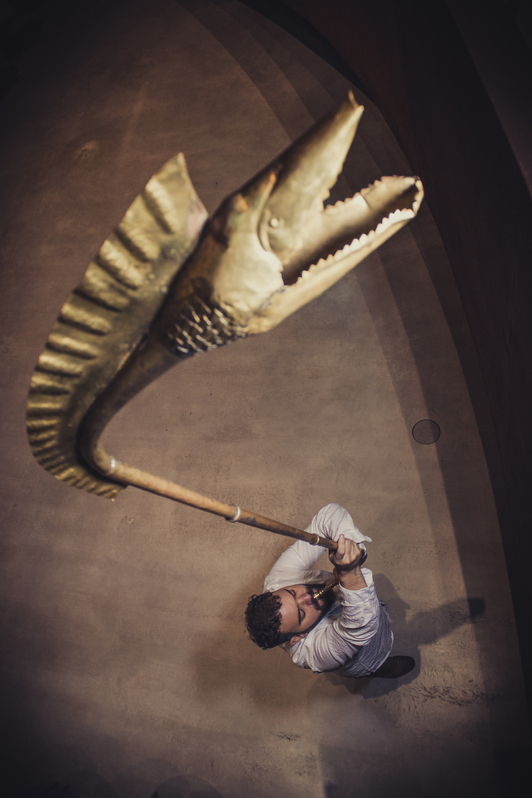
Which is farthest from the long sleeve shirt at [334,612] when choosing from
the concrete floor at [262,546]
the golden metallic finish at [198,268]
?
the golden metallic finish at [198,268]

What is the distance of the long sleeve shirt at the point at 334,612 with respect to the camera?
1.84 metres

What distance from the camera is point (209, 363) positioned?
342 centimetres

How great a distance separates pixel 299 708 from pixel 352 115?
307cm

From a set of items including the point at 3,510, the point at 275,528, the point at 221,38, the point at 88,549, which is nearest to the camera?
the point at 275,528

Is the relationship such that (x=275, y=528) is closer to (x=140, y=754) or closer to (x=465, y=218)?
(x=465, y=218)

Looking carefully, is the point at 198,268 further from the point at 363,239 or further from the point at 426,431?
the point at 426,431

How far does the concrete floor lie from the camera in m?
2.47

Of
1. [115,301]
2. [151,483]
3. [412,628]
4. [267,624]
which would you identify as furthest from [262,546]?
[115,301]

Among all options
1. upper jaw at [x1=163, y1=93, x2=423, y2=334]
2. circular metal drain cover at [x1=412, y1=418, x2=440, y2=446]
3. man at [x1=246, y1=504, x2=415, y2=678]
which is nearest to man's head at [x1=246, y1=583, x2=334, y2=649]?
man at [x1=246, y1=504, x2=415, y2=678]

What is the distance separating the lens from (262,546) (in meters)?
2.93

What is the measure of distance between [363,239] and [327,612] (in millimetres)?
1980

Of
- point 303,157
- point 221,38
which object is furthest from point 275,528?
point 221,38

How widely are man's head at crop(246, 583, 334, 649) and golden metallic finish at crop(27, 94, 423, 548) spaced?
1446mm

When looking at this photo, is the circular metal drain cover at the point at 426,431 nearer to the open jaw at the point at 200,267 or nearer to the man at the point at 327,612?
the man at the point at 327,612
